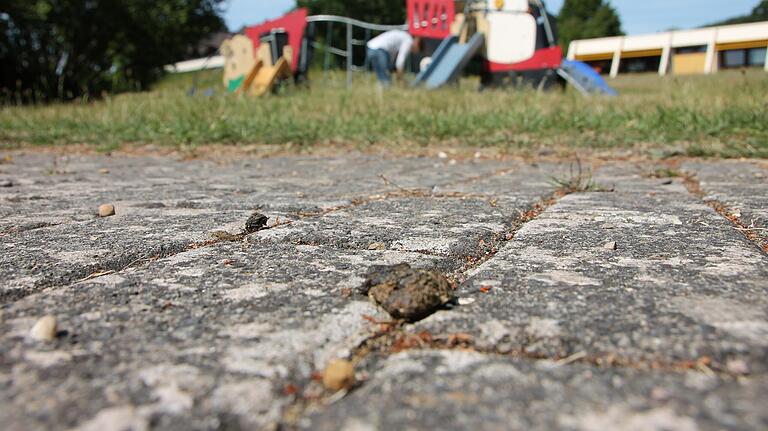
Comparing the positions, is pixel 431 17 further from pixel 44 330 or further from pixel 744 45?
pixel 44 330

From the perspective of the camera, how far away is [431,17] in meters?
11.3

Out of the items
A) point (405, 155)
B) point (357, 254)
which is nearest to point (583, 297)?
point (357, 254)

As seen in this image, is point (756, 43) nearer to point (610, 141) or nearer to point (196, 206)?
point (610, 141)

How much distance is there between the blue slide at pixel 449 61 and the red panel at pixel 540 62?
550 mm

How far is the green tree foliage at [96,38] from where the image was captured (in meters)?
15.8

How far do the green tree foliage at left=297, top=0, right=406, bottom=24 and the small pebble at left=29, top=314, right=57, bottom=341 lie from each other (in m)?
41.0

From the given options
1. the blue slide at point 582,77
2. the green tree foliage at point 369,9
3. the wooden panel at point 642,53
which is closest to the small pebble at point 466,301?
the blue slide at point 582,77

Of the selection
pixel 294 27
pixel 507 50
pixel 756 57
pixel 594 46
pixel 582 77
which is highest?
pixel 294 27

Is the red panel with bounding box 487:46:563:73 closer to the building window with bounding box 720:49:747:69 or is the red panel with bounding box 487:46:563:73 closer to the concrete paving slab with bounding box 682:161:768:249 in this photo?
the building window with bounding box 720:49:747:69

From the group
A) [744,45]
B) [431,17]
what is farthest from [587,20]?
[744,45]

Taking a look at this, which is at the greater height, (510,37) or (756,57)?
(510,37)

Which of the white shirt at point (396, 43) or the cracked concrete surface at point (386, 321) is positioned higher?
the white shirt at point (396, 43)

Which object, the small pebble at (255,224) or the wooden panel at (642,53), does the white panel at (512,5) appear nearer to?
the wooden panel at (642,53)

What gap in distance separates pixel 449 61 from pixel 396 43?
2.19m
